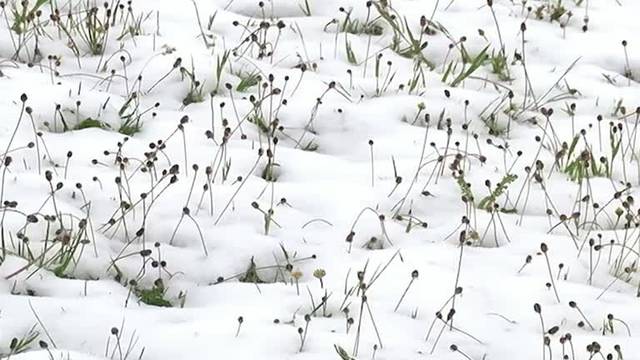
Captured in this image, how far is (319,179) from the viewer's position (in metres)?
5.82

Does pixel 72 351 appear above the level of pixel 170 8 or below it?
below

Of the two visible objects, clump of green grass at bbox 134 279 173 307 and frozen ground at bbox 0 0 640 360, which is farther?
clump of green grass at bbox 134 279 173 307

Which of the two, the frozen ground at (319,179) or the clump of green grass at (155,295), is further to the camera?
the clump of green grass at (155,295)

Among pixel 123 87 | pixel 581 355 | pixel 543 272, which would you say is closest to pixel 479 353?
pixel 581 355

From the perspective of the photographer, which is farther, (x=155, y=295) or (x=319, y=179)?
(x=319, y=179)

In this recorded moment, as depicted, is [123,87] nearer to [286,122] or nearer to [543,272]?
[286,122]

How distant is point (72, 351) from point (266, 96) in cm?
248

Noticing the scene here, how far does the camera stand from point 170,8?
7578 millimetres

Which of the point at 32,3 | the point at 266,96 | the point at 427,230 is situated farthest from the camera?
the point at 32,3

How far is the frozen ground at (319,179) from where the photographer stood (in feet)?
14.8

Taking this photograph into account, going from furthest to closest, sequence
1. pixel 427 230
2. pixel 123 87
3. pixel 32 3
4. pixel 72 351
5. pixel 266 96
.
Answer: pixel 32 3 < pixel 123 87 < pixel 266 96 < pixel 427 230 < pixel 72 351

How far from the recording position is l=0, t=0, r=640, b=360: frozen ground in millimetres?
4520

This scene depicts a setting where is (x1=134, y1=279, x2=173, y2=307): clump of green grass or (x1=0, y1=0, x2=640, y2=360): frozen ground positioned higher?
(x1=0, y1=0, x2=640, y2=360): frozen ground

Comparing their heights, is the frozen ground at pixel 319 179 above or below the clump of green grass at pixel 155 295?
above
